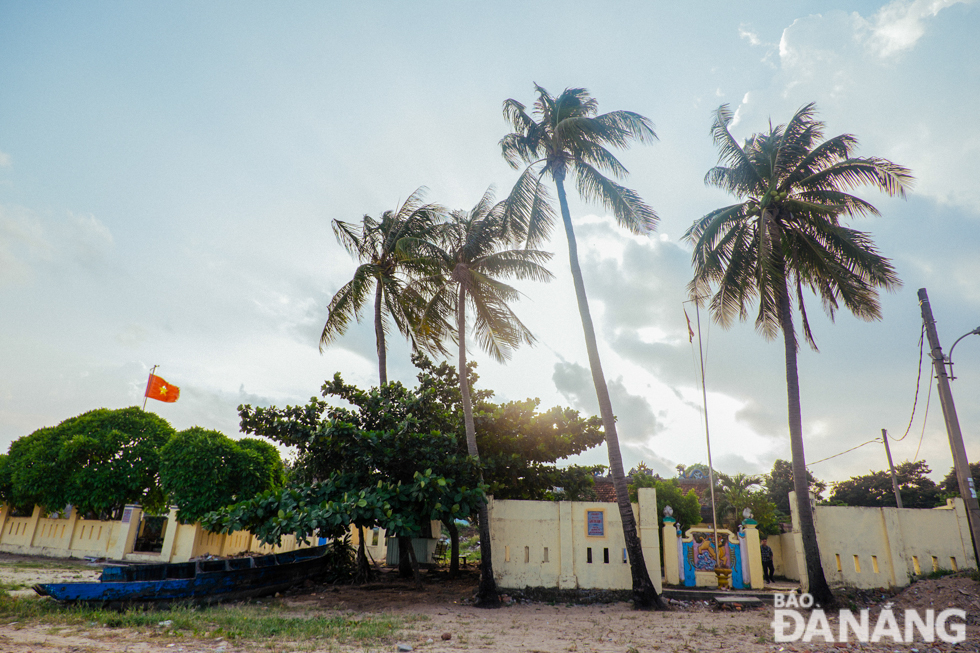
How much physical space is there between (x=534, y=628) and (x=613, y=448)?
464 cm

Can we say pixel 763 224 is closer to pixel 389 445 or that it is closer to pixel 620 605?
pixel 620 605

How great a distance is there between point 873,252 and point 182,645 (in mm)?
17095

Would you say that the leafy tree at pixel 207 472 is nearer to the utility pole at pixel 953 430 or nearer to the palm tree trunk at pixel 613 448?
the palm tree trunk at pixel 613 448

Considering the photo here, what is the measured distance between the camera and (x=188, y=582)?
11.2 meters

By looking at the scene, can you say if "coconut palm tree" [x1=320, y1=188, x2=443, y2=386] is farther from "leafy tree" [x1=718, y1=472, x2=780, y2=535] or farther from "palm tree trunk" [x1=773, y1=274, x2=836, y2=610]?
"leafy tree" [x1=718, y1=472, x2=780, y2=535]

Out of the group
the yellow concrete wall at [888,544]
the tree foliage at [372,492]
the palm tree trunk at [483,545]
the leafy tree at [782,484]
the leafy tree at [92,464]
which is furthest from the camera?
the leafy tree at [782,484]

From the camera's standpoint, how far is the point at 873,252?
45.2 feet

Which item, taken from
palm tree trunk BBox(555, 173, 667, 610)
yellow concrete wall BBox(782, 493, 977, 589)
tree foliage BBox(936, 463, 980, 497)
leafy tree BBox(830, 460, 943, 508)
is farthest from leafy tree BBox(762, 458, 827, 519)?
palm tree trunk BBox(555, 173, 667, 610)

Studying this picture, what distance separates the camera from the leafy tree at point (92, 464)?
22844mm

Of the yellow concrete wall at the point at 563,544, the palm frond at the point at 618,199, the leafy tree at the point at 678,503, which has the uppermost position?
the palm frond at the point at 618,199

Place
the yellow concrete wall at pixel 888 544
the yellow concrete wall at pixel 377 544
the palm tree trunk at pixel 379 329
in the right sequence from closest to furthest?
the yellow concrete wall at pixel 888 544 < the palm tree trunk at pixel 379 329 < the yellow concrete wall at pixel 377 544

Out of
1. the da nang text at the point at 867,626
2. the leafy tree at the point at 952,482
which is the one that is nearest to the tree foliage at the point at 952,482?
the leafy tree at the point at 952,482

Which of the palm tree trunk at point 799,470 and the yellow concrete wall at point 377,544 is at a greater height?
the palm tree trunk at point 799,470

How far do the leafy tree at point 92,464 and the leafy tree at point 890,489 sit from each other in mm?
48591
